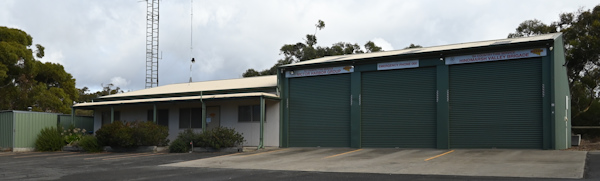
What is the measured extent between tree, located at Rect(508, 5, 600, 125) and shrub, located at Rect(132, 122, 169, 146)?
81.2ft

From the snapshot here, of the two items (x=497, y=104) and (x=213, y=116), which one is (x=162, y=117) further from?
(x=497, y=104)

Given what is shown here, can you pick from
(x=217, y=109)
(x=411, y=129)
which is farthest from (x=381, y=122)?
(x=217, y=109)

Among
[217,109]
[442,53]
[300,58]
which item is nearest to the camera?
[442,53]

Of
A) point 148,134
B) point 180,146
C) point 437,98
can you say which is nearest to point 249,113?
point 180,146

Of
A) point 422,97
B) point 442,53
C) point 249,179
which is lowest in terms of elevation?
point 249,179

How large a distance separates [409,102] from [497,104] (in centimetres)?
323

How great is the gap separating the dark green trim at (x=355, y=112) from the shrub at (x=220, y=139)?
460 cm

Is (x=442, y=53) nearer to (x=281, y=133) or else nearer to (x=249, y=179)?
(x=281, y=133)

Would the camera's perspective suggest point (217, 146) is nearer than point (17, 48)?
Yes

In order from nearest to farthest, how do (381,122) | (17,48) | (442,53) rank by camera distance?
(442,53)
(381,122)
(17,48)

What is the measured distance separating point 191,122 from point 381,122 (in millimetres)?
9789

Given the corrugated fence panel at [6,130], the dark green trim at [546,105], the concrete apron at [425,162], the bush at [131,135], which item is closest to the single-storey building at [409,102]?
the dark green trim at [546,105]

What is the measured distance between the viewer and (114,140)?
2275cm

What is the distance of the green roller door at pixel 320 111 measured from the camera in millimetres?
21812
